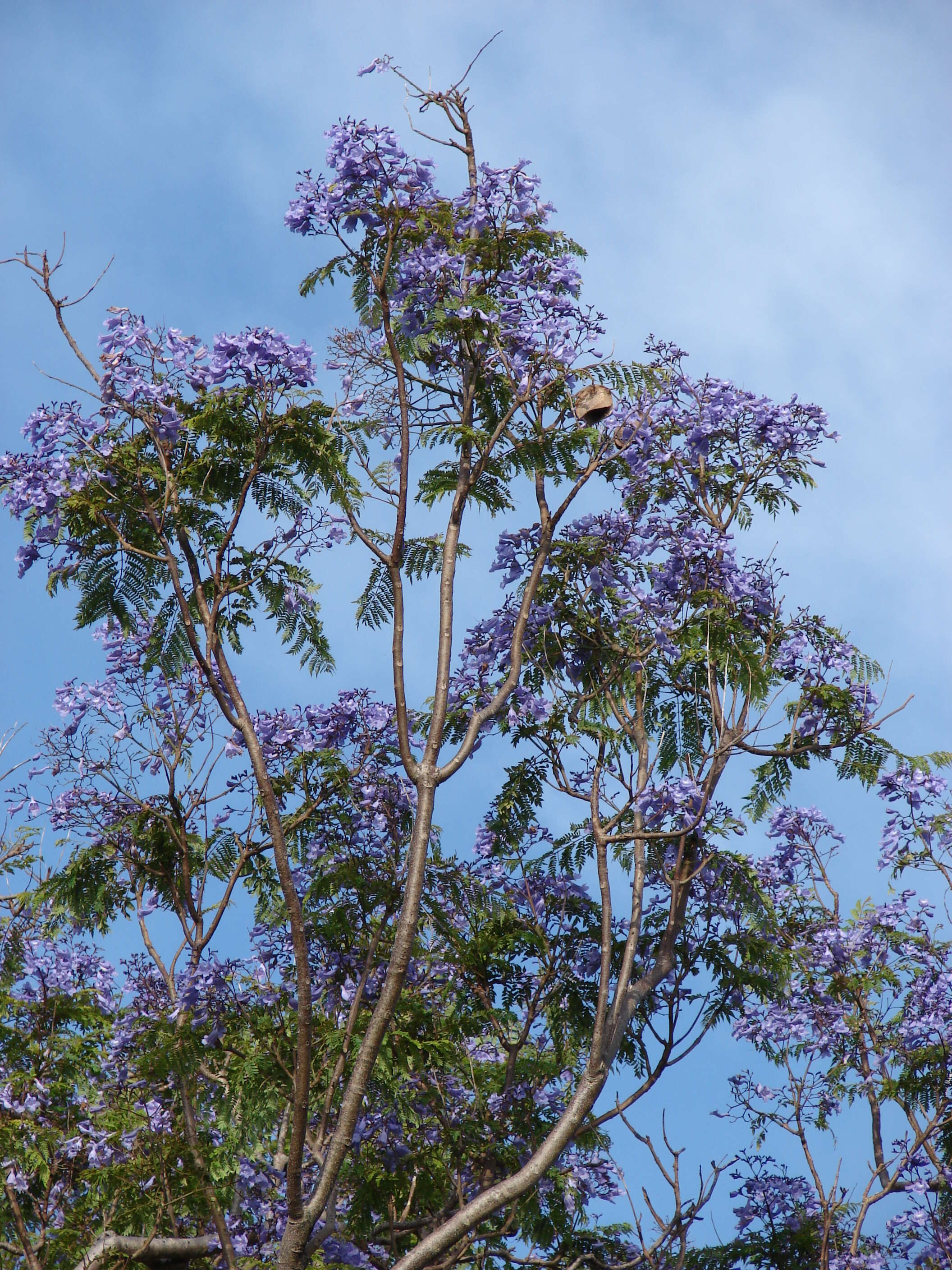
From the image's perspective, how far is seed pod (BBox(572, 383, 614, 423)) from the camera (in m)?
6.69

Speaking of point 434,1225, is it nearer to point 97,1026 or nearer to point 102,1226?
point 102,1226

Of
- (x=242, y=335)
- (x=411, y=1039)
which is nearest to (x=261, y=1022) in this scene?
(x=411, y=1039)

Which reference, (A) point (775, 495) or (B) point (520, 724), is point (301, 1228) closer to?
(B) point (520, 724)

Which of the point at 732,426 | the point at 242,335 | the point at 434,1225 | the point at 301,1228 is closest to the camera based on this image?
the point at 301,1228

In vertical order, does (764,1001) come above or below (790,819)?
below

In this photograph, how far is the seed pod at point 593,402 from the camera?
6688 mm

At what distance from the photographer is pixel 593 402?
6695mm

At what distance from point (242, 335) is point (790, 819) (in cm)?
509

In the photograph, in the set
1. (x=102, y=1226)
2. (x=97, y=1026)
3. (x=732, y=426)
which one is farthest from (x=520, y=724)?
(x=97, y=1026)

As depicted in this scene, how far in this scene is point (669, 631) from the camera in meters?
6.85

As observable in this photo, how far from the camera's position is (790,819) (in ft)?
28.0

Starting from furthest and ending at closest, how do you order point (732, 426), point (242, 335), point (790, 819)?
point (790, 819), point (732, 426), point (242, 335)

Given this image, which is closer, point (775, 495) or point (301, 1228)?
point (301, 1228)

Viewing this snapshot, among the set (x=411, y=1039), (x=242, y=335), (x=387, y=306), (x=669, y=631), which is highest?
(x=387, y=306)
